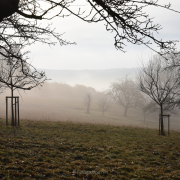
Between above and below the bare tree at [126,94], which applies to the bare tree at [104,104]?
below

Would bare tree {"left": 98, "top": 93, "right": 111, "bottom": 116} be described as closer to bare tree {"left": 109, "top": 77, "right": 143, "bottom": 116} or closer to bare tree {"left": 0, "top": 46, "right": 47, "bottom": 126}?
bare tree {"left": 109, "top": 77, "right": 143, "bottom": 116}

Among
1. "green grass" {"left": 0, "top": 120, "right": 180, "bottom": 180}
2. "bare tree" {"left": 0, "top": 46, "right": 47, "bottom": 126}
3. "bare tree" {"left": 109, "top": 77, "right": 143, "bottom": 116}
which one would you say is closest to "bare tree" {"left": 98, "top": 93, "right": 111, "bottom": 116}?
"bare tree" {"left": 109, "top": 77, "right": 143, "bottom": 116}

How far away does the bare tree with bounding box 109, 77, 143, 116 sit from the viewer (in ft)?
148

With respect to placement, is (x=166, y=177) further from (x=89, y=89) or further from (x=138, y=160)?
(x=89, y=89)

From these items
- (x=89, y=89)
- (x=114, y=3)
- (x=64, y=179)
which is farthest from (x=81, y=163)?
(x=89, y=89)

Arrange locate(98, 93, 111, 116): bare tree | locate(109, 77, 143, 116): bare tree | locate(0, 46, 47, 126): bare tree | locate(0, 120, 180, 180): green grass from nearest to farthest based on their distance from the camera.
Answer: locate(0, 120, 180, 180): green grass → locate(0, 46, 47, 126): bare tree → locate(98, 93, 111, 116): bare tree → locate(109, 77, 143, 116): bare tree

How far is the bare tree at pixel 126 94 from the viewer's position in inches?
1781

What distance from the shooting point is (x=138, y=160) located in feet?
22.7

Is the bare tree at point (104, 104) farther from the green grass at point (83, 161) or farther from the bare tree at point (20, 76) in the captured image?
the green grass at point (83, 161)

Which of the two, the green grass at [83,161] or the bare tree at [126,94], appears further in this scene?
the bare tree at [126,94]

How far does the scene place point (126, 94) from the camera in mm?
46844

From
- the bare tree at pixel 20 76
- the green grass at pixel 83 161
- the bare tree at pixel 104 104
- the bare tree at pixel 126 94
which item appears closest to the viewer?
the green grass at pixel 83 161

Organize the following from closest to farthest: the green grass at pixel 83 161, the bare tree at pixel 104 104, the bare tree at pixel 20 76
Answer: the green grass at pixel 83 161 → the bare tree at pixel 20 76 → the bare tree at pixel 104 104

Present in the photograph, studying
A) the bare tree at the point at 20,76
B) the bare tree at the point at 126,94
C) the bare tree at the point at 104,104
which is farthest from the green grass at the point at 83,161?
the bare tree at the point at 126,94
